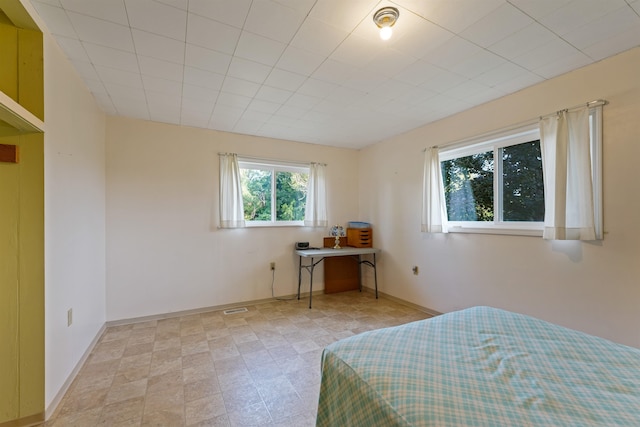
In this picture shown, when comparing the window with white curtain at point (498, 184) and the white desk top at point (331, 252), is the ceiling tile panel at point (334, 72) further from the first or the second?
the white desk top at point (331, 252)

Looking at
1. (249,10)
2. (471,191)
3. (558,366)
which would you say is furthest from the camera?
(471,191)

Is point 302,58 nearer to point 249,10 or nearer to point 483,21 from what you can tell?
point 249,10

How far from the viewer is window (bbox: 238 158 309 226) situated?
3881 mm

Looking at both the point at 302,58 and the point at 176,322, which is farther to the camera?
the point at 176,322

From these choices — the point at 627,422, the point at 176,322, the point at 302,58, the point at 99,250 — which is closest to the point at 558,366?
the point at 627,422

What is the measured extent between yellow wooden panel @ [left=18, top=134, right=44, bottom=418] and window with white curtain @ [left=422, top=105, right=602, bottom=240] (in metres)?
3.42

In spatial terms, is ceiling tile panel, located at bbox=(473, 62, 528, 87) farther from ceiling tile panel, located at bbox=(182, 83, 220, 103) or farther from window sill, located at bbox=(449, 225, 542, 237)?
ceiling tile panel, located at bbox=(182, 83, 220, 103)

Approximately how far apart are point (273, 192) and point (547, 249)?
127 inches

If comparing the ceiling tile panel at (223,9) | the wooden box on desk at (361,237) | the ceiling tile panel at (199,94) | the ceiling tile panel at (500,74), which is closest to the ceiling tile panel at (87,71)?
the ceiling tile panel at (199,94)

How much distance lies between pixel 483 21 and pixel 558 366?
Result: 6.01 ft

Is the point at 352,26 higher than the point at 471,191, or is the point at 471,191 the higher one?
the point at 352,26

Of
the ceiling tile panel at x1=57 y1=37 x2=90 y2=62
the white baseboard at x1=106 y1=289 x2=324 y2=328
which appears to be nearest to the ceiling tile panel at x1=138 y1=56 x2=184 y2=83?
the ceiling tile panel at x1=57 y1=37 x2=90 y2=62

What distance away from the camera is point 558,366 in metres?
1.08

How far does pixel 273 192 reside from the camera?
4.05 meters
